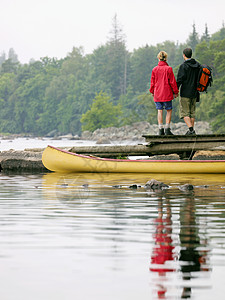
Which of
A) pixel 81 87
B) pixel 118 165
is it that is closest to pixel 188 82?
pixel 118 165

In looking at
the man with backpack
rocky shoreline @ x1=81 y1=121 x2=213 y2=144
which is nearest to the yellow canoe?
the man with backpack

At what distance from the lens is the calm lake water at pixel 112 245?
539 cm

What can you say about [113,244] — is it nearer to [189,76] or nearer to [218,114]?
[189,76]

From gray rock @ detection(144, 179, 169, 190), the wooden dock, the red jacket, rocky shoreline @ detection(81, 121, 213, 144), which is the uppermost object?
the red jacket

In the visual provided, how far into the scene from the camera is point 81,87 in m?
157

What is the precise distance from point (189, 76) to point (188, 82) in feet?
0.48

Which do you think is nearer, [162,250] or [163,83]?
[162,250]

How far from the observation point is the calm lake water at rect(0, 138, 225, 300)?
5387 mm

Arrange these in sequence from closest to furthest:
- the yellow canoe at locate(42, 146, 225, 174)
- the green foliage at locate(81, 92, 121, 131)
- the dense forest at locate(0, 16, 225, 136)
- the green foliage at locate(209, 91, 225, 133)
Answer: the yellow canoe at locate(42, 146, 225, 174)
the green foliage at locate(209, 91, 225, 133)
the green foliage at locate(81, 92, 121, 131)
the dense forest at locate(0, 16, 225, 136)

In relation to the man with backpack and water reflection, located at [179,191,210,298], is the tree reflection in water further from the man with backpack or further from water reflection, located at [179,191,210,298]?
the man with backpack

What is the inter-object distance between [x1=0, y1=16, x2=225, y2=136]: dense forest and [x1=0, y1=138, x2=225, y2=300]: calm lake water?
376 feet

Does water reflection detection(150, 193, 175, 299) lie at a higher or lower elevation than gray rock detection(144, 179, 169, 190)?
higher

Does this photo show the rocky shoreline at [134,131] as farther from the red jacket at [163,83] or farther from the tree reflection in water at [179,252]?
the tree reflection in water at [179,252]

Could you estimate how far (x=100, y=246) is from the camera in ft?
23.0
